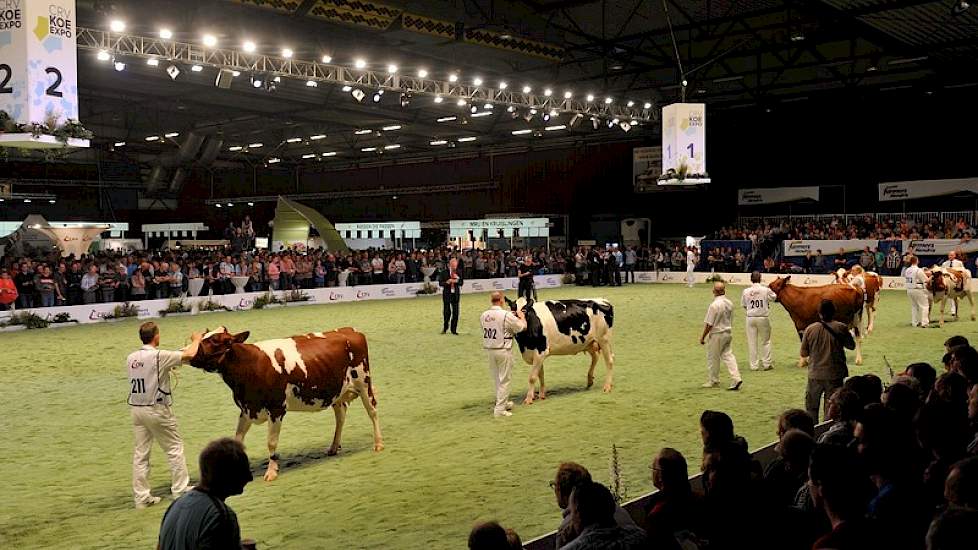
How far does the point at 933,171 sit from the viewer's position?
1419 inches

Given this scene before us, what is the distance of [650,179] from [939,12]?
19.3 metres

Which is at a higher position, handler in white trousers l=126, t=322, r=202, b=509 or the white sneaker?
handler in white trousers l=126, t=322, r=202, b=509

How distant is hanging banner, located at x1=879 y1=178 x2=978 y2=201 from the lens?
3475 centimetres

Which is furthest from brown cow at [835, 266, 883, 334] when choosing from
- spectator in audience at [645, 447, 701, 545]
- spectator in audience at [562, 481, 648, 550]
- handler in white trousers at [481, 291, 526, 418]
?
spectator in audience at [562, 481, 648, 550]

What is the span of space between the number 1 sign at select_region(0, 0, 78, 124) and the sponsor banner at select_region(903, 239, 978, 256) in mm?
29129

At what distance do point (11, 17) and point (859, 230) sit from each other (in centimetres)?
3224

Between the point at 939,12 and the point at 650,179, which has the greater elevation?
the point at 939,12

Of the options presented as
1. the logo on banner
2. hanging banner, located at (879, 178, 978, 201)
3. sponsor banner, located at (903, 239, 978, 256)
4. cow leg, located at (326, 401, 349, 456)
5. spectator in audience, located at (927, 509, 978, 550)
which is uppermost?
the logo on banner

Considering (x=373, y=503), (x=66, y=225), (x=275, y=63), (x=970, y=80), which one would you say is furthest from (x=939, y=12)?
(x=66, y=225)

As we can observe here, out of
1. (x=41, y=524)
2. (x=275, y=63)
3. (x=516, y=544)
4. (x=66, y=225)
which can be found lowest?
(x=41, y=524)

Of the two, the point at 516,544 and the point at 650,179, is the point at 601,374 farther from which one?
the point at 650,179

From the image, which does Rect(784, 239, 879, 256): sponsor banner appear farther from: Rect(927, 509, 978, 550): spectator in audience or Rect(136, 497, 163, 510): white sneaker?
Rect(927, 509, 978, 550): spectator in audience

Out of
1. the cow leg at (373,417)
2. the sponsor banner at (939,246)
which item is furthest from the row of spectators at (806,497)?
the sponsor banner at (939,246)

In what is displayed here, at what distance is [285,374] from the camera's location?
835cm
